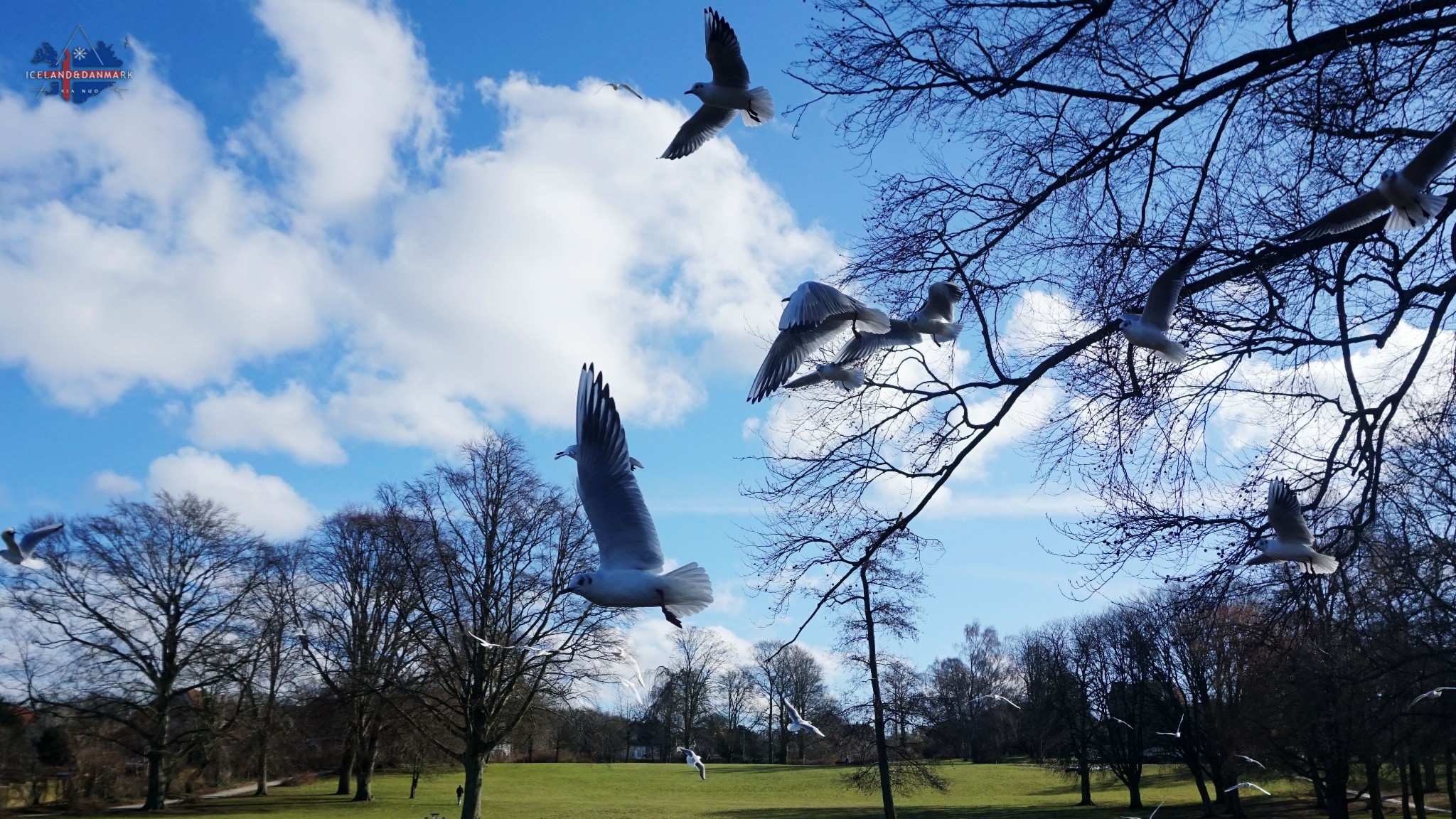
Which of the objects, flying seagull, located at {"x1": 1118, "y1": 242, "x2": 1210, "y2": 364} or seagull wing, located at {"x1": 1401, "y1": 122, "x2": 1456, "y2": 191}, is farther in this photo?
flying seagull, located at {"x1": 1118, "y1": 242, "x2": 1210, "y2": 364}

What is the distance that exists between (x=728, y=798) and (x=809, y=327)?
4144cm

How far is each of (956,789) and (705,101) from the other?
Result: 4508 centimetres

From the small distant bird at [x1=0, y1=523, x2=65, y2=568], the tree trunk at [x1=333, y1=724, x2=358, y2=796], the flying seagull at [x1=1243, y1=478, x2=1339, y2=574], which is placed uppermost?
the small distant bird at [x1=0, y1=523, x2=65, y2=568]

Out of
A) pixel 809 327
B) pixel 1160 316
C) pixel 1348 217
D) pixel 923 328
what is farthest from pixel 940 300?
pixel 1348 217

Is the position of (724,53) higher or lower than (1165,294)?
higher

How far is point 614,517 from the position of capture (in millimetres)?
6098

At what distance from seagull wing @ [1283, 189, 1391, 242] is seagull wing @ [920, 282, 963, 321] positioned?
212cm

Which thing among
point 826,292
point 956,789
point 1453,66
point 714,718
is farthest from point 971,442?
point 714,718

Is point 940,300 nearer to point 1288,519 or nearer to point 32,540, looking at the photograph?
point 1288,519

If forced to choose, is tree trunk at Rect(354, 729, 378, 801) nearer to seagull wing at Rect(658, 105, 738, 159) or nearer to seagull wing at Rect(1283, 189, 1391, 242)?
seagull wing at Rect(658, 105, 738, 159)

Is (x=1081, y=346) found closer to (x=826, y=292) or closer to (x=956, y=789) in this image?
(x=826, y=292)

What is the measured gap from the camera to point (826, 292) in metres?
7.52

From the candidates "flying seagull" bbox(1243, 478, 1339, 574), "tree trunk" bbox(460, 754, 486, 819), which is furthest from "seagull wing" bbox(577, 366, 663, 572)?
"tree trunk" bbox(460, 754, 486, 819)

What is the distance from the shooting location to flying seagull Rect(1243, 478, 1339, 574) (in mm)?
6551
